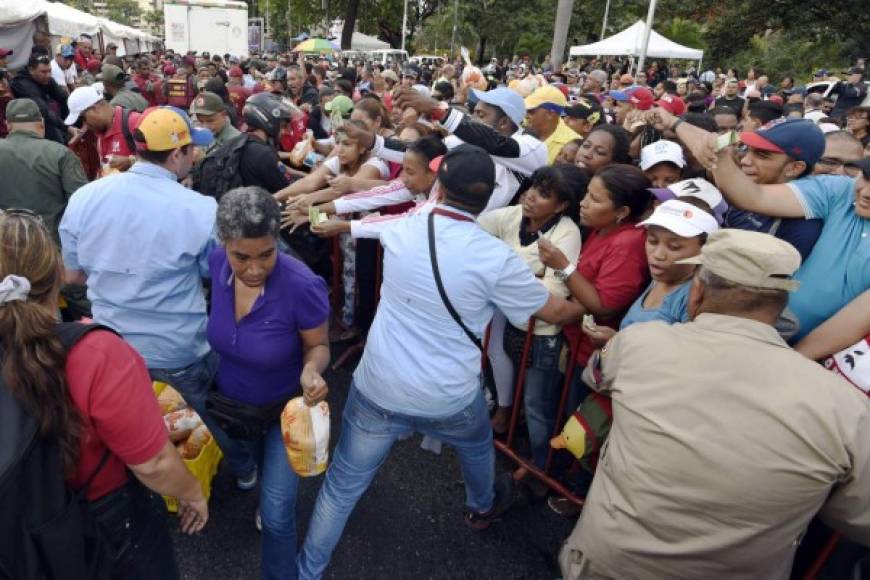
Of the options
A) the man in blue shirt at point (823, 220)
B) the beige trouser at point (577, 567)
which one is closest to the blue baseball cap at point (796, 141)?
the man in blue shirt at point (823, 220)

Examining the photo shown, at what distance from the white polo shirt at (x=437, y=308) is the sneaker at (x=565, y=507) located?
1243mm

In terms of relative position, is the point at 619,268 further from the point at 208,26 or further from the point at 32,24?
the point at 208,26

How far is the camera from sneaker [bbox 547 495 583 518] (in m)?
3.28

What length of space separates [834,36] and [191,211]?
1267 inches

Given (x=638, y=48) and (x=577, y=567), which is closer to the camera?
(x=577, y=567)

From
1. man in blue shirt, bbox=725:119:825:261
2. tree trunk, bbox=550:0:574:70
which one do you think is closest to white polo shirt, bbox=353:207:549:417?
man in blue shirt, bbox=725:119:825:261

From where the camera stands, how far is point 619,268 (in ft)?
9.34

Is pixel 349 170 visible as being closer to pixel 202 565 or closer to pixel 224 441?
pixel 224 441

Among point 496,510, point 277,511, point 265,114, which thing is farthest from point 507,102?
point 277,511

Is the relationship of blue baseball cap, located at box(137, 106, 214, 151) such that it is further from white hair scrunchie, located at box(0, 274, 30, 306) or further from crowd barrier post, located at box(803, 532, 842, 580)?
crowd barrier post, located at box(803, 532, 842, 580)

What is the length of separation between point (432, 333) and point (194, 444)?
53.4 inches

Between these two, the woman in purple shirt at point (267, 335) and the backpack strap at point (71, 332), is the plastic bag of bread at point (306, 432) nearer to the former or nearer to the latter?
the woman in purple shirt at point (267, 335)

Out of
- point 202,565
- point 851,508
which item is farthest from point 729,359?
point 202,565

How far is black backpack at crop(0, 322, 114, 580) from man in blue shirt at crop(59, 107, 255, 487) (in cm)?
116
